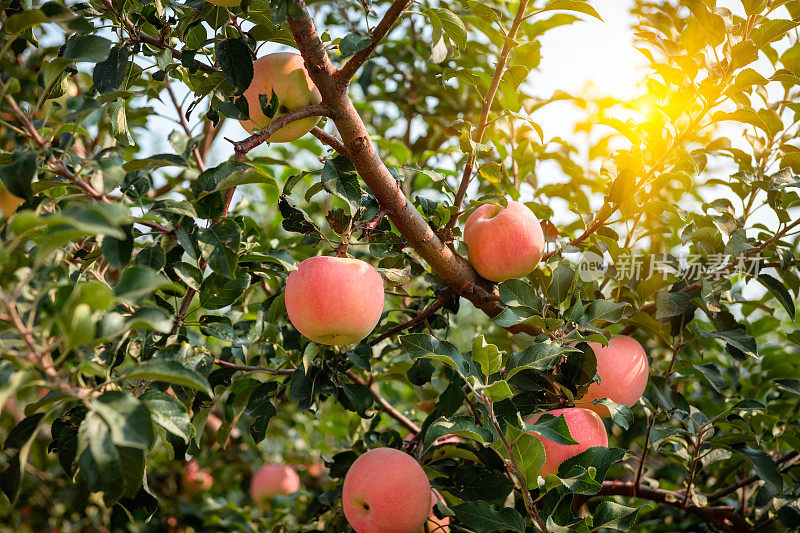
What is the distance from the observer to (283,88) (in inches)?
44.3

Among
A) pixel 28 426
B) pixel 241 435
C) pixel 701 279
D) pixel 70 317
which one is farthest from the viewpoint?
pixel 241 435

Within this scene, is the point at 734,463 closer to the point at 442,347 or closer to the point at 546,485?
the point at 546,485

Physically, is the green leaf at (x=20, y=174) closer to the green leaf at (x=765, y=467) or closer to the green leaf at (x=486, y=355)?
the green leaf at (x=486, y=355)

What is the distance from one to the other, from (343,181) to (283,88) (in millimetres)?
211

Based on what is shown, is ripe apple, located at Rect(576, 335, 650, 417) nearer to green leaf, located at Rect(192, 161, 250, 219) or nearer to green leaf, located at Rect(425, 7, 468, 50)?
green leaf, located at Rect(425, 7, 468, 50)

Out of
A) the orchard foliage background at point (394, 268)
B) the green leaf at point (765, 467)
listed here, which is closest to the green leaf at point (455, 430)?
the orchard foliage background at point (394, 268)

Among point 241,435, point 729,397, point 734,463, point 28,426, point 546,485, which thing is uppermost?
point 28,426

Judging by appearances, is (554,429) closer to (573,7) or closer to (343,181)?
(343,181)

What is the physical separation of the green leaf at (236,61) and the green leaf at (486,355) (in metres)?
0.59

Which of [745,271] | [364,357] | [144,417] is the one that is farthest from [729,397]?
[144,417]

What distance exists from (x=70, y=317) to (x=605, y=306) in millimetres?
888

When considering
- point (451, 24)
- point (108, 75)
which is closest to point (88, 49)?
point (108, 75)

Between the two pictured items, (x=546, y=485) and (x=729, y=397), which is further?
(x=729, y=397)

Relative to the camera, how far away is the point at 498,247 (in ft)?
4.14
